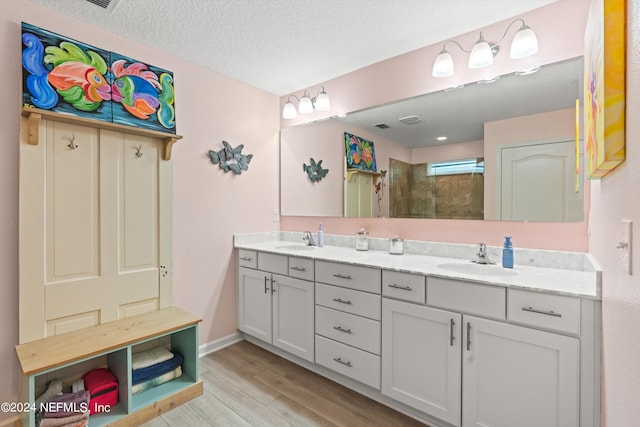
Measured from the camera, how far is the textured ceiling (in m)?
1.76

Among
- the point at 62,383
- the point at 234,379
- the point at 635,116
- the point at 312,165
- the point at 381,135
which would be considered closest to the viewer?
the point at 635,116

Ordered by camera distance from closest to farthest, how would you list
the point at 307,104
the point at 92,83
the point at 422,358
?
the point at 422,358
the point at 92,83
the point at 307,104

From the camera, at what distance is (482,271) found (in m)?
1.82

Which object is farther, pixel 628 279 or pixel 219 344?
pixel 219 344

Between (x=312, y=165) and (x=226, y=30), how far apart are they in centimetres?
132

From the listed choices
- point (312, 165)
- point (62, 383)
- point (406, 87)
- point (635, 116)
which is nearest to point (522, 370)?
point (635, 116)

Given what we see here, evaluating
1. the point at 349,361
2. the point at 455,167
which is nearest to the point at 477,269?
the point at 455,167

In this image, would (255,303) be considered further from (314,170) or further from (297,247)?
(314,170)

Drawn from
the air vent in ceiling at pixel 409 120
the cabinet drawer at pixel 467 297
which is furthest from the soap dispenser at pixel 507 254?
the air vent in ceiling at pixel 409 120

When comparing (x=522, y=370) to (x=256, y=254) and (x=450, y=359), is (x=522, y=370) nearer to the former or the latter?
(x=450, y=359)

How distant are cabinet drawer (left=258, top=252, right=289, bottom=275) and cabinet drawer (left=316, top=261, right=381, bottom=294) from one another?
12.9 inches

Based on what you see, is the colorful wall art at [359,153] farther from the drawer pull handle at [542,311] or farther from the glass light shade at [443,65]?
the drawer pull handle at [542,311]

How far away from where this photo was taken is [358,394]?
1972 millimetres

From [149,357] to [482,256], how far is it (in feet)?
7.40
